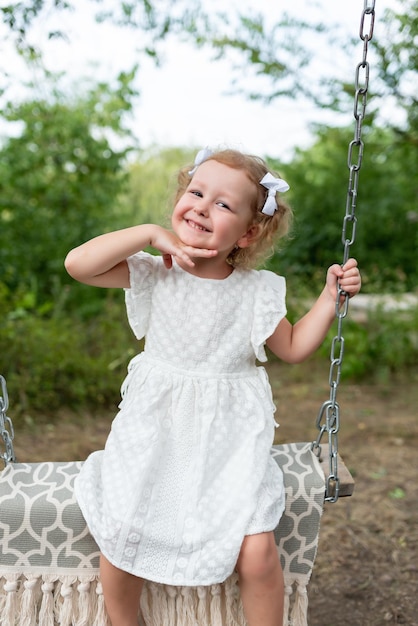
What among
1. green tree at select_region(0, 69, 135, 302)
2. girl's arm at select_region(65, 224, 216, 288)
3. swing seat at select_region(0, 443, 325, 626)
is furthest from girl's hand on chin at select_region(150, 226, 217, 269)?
green tree at select_region(0, 69, 135, 302)

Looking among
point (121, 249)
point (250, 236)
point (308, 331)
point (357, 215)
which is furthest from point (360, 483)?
point (357, 215)

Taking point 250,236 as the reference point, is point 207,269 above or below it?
below

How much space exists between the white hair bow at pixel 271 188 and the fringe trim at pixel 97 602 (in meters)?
1.10

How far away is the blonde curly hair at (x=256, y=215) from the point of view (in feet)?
6.71

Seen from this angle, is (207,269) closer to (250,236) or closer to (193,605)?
(250,236)

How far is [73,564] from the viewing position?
2.00 meters

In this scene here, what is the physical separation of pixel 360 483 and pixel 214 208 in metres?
2.54

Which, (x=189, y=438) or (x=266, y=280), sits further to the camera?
(x=266, y=280)

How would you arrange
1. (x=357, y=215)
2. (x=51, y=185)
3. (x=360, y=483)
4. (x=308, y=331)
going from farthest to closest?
(x=357, y=215)
(x=51, y=185)
(x=360, y=483)
(x=308, y=331)

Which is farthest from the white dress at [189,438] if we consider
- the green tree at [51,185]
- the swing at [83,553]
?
the green tree at [51,185]

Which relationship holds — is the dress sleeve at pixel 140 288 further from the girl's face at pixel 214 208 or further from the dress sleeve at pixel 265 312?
the dress sleeve at pixel 265 312

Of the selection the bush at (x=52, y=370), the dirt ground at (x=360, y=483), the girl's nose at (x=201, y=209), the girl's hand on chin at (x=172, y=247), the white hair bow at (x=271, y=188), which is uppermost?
the white hair bow at (x=271, y=188)

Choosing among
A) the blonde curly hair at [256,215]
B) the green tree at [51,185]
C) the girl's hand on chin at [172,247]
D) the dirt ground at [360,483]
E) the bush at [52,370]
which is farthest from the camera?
the green tree at [51,185]

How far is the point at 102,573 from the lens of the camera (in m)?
1.91
